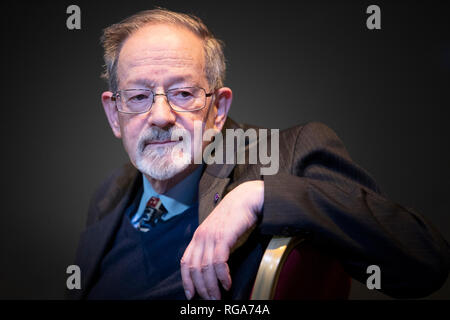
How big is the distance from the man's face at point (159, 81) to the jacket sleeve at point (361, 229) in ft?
1.32

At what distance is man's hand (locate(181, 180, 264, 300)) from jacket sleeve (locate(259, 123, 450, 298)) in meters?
0.04

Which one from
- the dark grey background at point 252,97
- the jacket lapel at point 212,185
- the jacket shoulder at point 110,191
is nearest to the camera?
the jacket lapel at point 212,185

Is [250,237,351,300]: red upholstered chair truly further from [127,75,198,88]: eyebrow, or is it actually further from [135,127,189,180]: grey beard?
[127,75,198,88]: eyebrow

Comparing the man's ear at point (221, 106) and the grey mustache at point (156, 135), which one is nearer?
the grey mustache at point (156, 135)

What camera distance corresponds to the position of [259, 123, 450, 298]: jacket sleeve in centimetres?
88

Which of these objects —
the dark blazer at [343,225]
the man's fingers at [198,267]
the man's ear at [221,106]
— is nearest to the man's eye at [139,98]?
the man's ear at [221,106]

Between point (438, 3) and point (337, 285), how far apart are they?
141cm

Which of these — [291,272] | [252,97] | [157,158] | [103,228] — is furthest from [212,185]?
[252,97]

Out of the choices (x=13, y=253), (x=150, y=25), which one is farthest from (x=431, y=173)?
(x=13, y=253)

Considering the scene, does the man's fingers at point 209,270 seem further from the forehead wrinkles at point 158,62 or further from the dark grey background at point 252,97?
the dark grey background at point 252,97

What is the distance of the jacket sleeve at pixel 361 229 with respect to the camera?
884 millimetres

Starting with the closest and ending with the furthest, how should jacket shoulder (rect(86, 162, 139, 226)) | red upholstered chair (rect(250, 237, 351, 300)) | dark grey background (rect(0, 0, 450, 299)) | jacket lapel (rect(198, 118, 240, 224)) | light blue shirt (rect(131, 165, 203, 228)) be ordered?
red upholstered chair (rect(250, 237, 351, 300)) → jacket lapel (rect(198, 118, 240, 224)) → light blue shirt (rect(131, 165, 203, 228)) → jacket shoulder (rect(86, 162, 139, 226)) → dark grey background (rect(0, 0, 450, 299))

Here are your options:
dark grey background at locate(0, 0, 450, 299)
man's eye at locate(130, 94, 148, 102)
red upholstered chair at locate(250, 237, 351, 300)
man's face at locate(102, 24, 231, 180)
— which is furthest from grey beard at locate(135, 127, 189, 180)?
dark grey background at locate(0, 0, 450, 299)

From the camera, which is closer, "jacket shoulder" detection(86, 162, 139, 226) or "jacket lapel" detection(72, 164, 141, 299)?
"jacket lapel" detection(72, 164, 141, 299)
